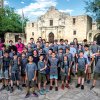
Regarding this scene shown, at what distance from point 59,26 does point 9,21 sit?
12096 millimetres

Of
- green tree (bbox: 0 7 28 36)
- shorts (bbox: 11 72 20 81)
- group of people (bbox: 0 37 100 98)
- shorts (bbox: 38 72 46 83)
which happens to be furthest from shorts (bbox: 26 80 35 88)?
green tree (bbox: 0 7 28 36)

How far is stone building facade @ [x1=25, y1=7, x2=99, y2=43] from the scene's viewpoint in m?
40.3

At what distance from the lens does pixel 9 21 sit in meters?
46.9

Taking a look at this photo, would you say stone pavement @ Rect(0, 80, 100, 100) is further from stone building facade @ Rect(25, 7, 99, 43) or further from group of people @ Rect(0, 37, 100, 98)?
stone building facade @ Rect(25, 7, 99, 43)

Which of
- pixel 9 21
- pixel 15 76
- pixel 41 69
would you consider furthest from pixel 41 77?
pixel 9 21

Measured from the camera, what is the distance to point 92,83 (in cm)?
925

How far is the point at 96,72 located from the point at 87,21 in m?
32.7

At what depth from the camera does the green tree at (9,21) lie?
46062 mm

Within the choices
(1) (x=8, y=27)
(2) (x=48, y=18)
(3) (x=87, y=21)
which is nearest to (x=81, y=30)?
(3) (x=87, y=21)

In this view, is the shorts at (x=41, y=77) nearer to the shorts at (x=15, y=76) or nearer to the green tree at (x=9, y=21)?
the shorts at (x=15, y=76)

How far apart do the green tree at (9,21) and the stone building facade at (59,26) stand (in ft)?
15.5

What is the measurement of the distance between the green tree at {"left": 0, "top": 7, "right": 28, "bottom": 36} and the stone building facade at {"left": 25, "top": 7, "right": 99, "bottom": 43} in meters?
4.73

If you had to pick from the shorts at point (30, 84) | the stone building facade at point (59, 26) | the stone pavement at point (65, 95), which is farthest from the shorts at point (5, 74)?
the stone building facade at point (59, 26)

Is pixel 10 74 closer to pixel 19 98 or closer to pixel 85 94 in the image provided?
pixel 19 98
